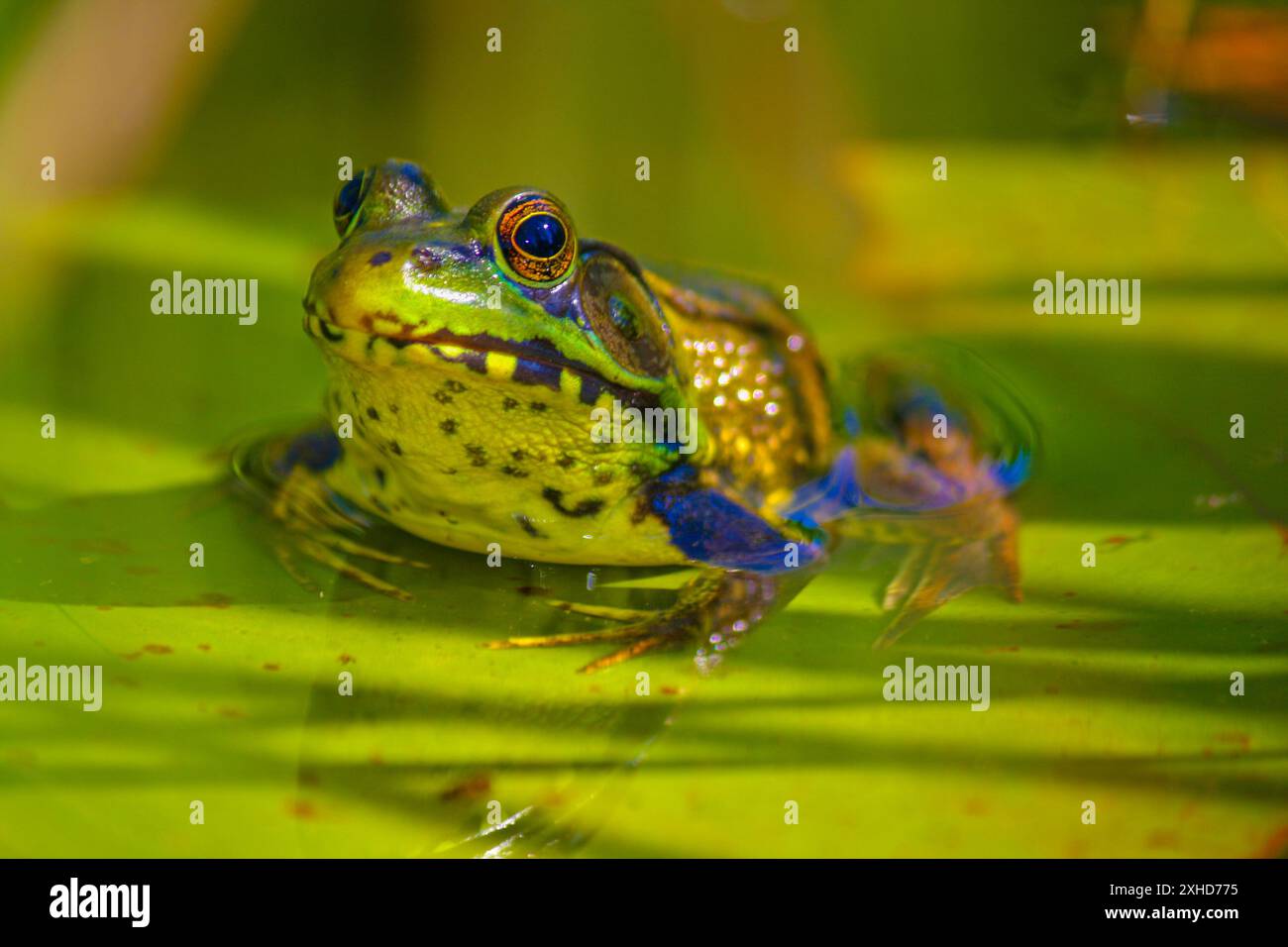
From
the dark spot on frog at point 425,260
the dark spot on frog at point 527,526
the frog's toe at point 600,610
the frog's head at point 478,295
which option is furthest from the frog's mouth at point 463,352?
the frog's toe at point 600,610

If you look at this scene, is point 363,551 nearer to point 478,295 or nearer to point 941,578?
point 478,295

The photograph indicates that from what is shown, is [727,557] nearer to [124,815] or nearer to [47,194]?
[124,815]

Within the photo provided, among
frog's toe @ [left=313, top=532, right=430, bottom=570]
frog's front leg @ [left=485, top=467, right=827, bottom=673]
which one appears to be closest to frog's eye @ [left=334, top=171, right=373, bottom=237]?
frog's toe @ [left=313, top=532, right=430, bottom=570]

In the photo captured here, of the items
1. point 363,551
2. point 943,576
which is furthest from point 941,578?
point 363,551

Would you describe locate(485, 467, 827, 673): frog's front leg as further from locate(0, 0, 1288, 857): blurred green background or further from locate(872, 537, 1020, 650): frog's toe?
locate(872, 537, 1020, 650): frog's toe

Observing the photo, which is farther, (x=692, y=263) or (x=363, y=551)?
(x=692, y=263)

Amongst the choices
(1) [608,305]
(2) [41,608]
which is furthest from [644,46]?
(2) [41,608]

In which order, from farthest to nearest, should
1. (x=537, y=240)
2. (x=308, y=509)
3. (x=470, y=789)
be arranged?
1. (x=308, y=509)
2. (x=537, y=240)
3. (x=470, y=789)
